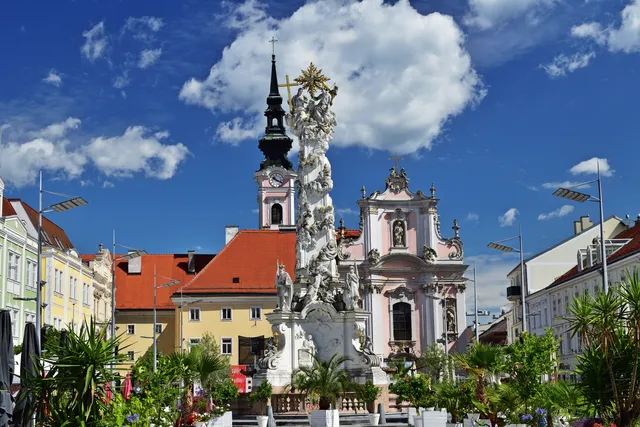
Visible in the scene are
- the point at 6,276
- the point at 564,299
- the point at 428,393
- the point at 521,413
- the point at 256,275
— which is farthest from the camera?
the point at 256,275

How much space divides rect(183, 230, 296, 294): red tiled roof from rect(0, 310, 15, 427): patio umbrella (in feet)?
160

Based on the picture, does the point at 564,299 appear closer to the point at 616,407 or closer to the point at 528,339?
the point at 528,339

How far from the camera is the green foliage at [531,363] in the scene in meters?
20.1

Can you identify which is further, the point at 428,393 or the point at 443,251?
the point at 443,251

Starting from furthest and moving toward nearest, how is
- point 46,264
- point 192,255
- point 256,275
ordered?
point 192,255
point 256,275
point 46,264

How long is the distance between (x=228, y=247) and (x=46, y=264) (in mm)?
21993

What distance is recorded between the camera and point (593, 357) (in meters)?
16.2

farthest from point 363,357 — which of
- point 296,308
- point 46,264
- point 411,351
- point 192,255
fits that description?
point 192,255

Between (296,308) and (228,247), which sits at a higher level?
(228,247)

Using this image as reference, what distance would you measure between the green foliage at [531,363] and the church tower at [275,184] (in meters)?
66.9

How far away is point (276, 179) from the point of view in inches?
3553

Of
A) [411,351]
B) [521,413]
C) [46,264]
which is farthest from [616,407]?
[411,351]

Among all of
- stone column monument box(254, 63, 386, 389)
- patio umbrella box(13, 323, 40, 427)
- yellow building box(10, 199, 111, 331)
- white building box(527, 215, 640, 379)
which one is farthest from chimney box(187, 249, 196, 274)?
patio umbrella box(13, 323, 40, 427)

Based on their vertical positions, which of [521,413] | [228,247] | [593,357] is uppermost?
[228,247]
